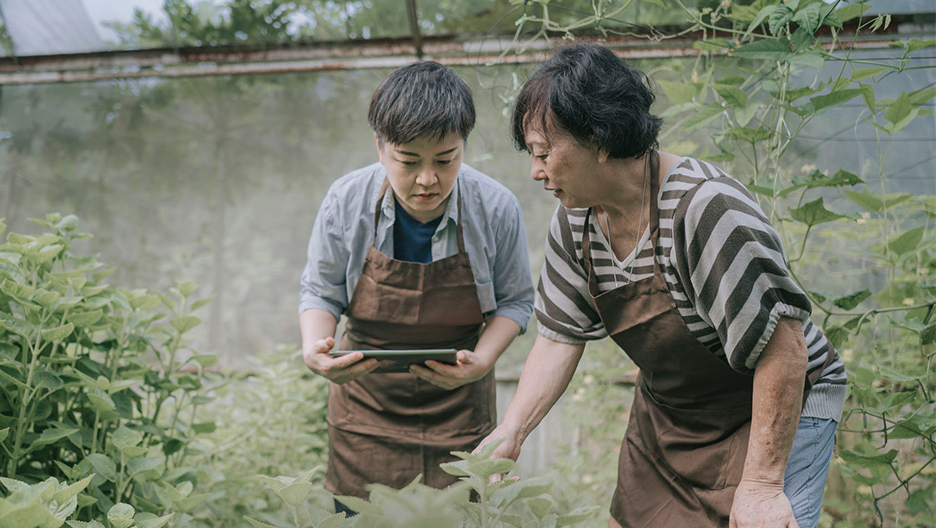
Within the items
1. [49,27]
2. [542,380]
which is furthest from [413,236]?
[49,27]

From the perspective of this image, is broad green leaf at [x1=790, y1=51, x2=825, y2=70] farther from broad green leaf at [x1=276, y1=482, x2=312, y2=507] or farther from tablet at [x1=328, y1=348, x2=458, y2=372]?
broad green leaf at [x1=276, y1=482, x2=312, y2=507]

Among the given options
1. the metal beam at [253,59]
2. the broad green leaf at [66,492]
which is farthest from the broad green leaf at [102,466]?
the metal beam at [253,59]

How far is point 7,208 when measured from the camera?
12.6 feet

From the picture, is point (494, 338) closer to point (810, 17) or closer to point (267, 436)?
point (810, 17)

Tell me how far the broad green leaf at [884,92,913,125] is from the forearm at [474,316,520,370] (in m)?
1.13

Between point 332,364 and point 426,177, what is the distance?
0.55 meters

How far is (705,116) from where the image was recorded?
1.81 metres

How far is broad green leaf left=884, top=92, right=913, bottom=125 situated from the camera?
1744mm

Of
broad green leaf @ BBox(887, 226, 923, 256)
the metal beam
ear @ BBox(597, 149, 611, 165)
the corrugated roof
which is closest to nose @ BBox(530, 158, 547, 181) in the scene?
ear @ BBox(597, 149, 611, 165)

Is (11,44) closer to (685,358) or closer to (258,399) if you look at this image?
(258,399)

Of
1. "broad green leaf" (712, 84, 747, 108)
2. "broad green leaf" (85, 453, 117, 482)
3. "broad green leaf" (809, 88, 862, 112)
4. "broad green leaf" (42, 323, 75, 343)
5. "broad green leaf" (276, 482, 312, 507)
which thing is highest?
"broad green leaf" (712, 84, 747, 108)

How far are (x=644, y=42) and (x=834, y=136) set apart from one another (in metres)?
0.94

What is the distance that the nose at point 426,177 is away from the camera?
182 centimetres

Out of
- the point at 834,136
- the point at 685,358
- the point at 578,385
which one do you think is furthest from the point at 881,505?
the point at 685,358
